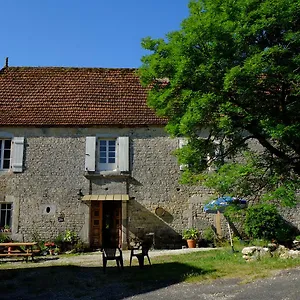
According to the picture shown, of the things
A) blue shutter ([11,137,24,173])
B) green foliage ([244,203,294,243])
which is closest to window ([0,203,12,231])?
blue shutter ([11,137,24,173])

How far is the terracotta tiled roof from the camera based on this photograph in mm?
15445

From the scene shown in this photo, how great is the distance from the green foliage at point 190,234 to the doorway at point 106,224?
245cm

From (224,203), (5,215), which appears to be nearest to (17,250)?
(5,215)

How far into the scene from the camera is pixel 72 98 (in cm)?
1625

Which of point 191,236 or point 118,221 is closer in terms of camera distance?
point 191,236

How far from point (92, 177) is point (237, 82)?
25.9 feet

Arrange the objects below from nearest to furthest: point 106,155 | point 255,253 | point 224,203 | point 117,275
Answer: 1. point 117,275
2. point 255,253
3. point 224,203
4. point 106,155

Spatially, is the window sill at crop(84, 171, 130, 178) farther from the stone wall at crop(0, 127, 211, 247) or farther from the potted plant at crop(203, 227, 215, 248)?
the potted plant at crop(203, 227, 215, 248)

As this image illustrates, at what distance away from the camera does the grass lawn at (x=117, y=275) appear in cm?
805

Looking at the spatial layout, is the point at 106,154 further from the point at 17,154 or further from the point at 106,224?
the point at 17,154

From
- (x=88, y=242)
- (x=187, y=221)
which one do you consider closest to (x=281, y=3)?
(x=187, y=221)

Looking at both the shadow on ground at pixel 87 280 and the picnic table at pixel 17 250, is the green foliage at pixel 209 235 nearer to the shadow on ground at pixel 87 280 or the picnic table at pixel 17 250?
the shadow on ground at pixel 87 280

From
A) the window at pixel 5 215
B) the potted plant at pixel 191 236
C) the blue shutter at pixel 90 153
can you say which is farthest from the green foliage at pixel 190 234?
the window at pixel 5 215

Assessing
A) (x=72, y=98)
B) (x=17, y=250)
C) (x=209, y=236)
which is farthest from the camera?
(x=72, y=98)
